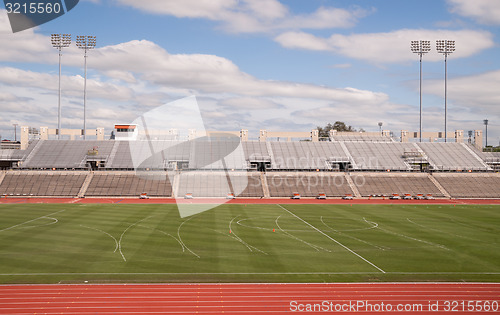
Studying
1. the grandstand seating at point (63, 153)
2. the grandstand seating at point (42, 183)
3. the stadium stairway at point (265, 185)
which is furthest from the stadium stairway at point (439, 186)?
the grandstand seating at point (63, 153)

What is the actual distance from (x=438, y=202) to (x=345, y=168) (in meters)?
20.8

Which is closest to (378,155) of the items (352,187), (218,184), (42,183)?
(352,187)

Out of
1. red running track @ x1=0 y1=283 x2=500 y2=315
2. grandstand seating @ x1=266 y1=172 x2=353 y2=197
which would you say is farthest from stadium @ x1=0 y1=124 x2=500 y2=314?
grandstand seating @ x1=266 y1=172 x2=353 y2=197

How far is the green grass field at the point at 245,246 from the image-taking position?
23125 mm

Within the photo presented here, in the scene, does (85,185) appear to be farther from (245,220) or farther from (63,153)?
(245,220)

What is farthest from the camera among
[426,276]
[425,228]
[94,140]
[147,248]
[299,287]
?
[94,140]

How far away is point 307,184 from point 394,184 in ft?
52.0

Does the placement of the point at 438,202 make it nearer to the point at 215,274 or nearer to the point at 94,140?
the point at 215,274

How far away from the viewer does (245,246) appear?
96.9 feet

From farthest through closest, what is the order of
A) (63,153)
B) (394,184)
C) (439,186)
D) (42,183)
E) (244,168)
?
(63,153) → (244,168) → (394,184) → (439,186) → (42,183)

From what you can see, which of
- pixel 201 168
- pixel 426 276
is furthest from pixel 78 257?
pixel 201 168

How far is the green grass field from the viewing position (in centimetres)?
2312

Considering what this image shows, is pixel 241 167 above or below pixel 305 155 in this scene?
below

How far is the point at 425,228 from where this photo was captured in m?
37.3
